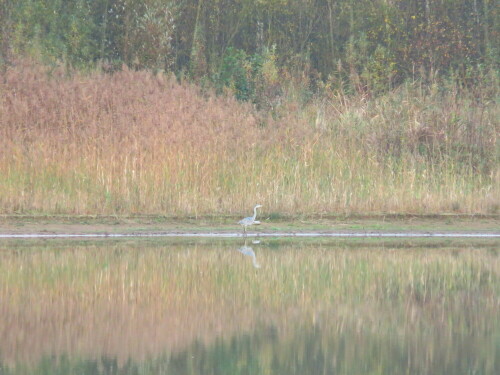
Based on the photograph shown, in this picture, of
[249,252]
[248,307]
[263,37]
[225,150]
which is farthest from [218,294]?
[263,37]

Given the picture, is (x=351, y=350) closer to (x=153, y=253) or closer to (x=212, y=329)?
(x=212, y=329)

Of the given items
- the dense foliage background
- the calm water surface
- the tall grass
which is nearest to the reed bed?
the calm water surface

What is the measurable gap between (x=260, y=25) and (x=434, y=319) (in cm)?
2617

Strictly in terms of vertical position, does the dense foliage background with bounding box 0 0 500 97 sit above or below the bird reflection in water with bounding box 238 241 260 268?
above

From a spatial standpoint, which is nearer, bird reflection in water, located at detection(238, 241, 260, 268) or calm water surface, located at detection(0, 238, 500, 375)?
calm water surface, located at detection(0, 238, 500, 375)

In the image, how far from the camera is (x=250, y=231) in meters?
16.9

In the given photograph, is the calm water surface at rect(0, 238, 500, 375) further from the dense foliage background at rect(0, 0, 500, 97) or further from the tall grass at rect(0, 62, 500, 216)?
the dense foliage background at rect(0, 0, 500, 97)

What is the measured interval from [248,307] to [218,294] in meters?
0.81

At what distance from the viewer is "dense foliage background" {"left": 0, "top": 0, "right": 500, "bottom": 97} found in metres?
28.6

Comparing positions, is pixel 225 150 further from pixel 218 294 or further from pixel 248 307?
pixel 248 307

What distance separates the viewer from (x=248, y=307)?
1029cm

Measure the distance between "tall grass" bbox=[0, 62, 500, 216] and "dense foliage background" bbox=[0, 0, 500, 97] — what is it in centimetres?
336

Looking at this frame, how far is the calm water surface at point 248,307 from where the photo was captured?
25.5 feet

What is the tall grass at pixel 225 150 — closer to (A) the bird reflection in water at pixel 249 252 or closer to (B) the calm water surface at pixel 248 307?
(B) the calm water surface at pixel 248 307
